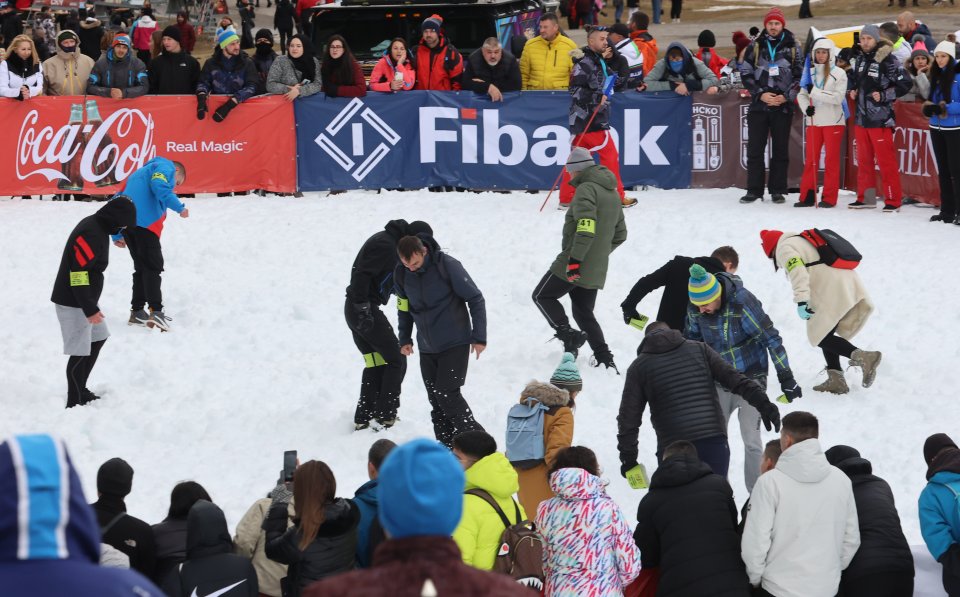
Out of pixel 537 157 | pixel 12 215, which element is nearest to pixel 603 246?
pixel 537 157

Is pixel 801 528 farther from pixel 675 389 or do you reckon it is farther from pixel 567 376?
pixel 567 376

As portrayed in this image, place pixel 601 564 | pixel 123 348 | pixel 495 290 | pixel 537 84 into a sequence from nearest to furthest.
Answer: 1. pixel 601 564
2. pixel 123 348
3. pixel 495 290
4. pixel 537 84

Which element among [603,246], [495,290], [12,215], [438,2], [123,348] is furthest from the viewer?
[438,2]

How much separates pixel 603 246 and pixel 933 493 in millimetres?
4891

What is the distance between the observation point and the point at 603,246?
34.6 feet

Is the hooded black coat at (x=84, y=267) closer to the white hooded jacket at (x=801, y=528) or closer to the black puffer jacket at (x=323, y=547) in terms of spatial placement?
the black puffer jacket at (x=323, y=547)

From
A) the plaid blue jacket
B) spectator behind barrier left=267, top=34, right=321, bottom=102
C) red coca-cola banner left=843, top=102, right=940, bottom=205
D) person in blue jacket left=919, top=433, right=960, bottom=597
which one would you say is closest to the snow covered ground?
red coca-cola banner left=843, top=102, right=940, bottom=205

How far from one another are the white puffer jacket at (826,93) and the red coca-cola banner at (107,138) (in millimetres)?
6221

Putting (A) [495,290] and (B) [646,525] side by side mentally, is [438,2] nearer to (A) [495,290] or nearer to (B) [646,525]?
(A) [495,290]

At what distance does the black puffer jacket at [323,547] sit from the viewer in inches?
222

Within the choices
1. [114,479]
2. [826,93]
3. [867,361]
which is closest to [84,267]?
[114,479]

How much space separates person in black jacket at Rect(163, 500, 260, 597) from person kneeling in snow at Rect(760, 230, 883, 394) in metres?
5.22

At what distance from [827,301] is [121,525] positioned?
579cm

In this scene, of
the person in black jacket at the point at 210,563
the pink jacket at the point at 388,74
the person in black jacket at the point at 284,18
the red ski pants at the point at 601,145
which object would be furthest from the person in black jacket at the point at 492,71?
the person in black jacket at the point at 284,18
